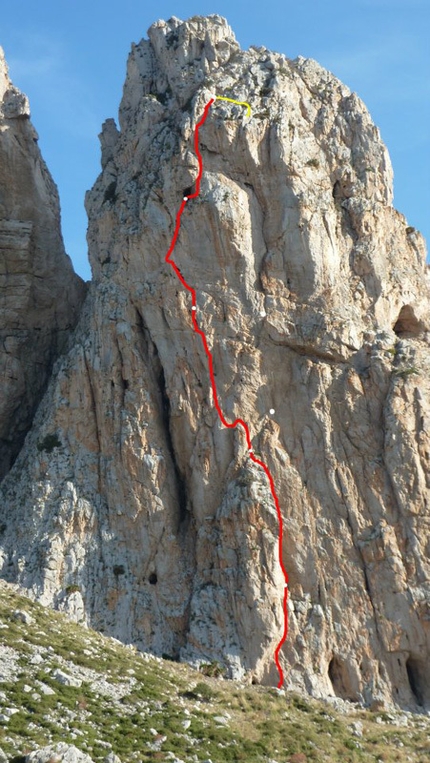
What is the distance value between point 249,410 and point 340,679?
42.4 ft

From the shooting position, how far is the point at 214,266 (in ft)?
145

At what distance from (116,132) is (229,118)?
37.9 ft

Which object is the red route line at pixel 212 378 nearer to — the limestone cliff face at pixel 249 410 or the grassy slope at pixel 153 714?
the limestone cliff face at pixel 249 410

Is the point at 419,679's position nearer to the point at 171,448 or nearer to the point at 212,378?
the point at 171,448

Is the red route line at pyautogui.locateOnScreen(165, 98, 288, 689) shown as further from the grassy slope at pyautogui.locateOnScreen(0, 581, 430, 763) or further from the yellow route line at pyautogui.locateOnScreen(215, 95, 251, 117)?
the grassy slope at pyautogui.locateOnScreen(0, 581, 430, 763)

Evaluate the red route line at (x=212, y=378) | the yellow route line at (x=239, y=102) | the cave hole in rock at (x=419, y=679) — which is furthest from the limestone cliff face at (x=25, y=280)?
the cave hole in rock at (x=419, y=679)

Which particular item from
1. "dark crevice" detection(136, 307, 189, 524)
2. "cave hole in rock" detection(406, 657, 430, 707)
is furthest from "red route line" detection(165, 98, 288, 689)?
"cave hole in rock" detection(406, 657, 430, 707)

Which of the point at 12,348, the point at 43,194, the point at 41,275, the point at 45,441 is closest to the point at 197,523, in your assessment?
the point at 45,441

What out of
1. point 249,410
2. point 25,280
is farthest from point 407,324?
point 25,280

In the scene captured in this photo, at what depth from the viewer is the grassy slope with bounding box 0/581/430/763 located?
80.8 ft

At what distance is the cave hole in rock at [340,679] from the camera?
36.4 m

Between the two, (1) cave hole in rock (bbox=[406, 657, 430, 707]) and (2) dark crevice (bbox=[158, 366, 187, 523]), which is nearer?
(1) cave hole in rock (bbox=[406, 657, 430, 707])

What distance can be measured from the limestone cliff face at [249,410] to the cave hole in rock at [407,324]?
0.51 feet

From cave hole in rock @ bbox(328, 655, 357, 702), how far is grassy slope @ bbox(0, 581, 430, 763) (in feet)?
6.12
